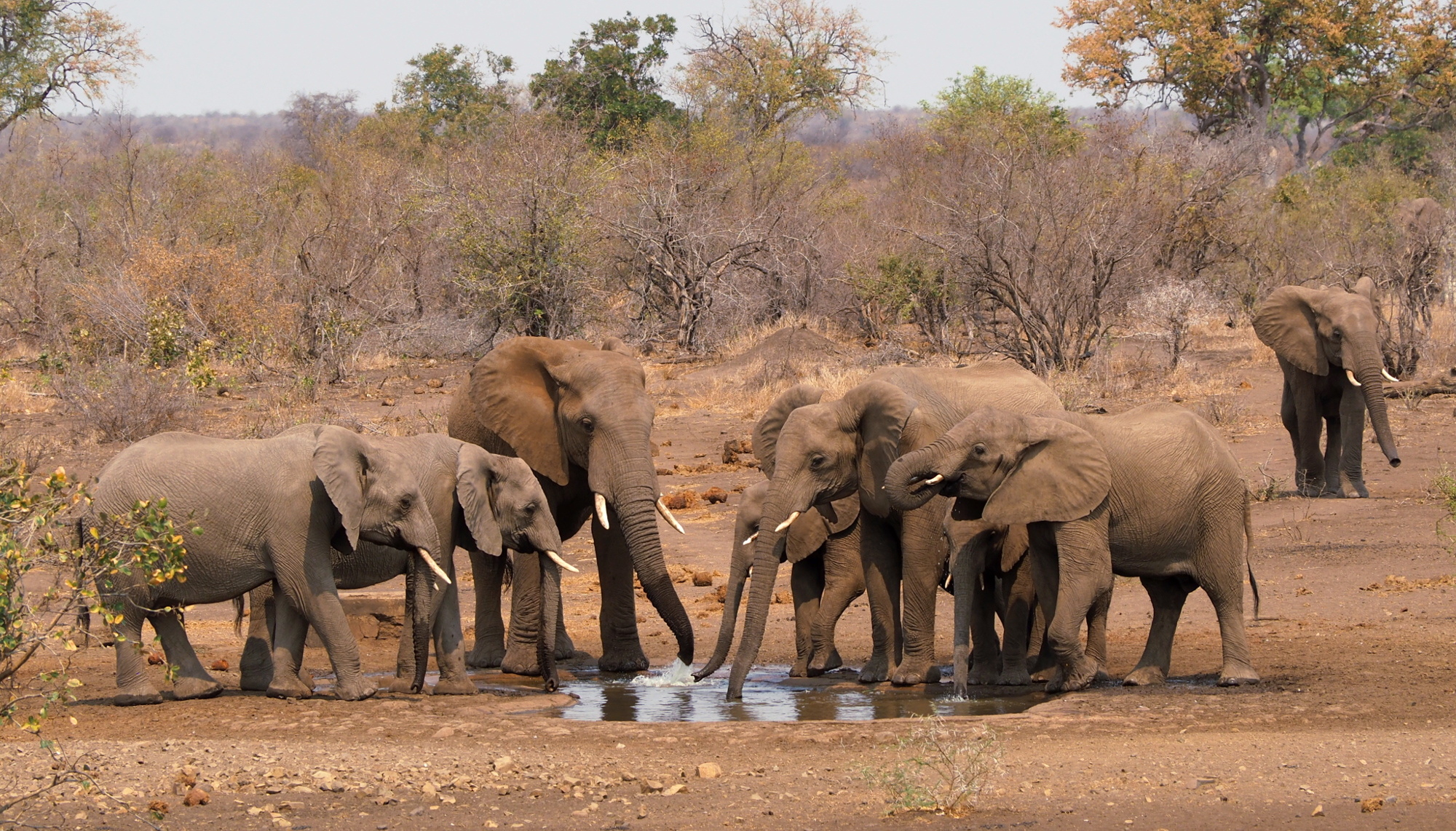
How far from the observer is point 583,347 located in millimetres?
10953

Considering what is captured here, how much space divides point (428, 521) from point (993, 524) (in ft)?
9.95

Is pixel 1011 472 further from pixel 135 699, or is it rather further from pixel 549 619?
pixel 135 699

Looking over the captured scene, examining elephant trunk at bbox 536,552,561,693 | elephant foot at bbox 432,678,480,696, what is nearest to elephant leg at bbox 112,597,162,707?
elephant foot at bbox 432,678,480,696

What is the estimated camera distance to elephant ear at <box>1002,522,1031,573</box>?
9.98m

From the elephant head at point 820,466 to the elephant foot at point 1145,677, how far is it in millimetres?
1595

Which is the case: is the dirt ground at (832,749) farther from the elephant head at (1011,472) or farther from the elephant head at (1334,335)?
the elephant head at (1334,335)

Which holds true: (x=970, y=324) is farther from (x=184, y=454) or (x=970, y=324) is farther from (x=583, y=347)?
(x=184, y=454)

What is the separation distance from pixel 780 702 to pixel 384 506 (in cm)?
239

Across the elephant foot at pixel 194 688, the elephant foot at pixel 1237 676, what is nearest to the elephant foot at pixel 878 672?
the elephant foot at pixel 1237 676

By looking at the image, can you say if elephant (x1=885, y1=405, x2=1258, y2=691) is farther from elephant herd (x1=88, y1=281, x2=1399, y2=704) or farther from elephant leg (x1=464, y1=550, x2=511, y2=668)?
elephant leg (x1=464, y1=550, x2=511, y2=668)

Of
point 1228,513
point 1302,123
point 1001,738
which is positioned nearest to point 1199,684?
point 1228,513

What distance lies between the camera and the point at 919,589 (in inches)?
382

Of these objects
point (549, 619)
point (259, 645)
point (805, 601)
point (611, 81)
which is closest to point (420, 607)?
point (549, 619)

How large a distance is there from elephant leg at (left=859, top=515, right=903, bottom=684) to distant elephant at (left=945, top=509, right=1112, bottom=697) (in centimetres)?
41
